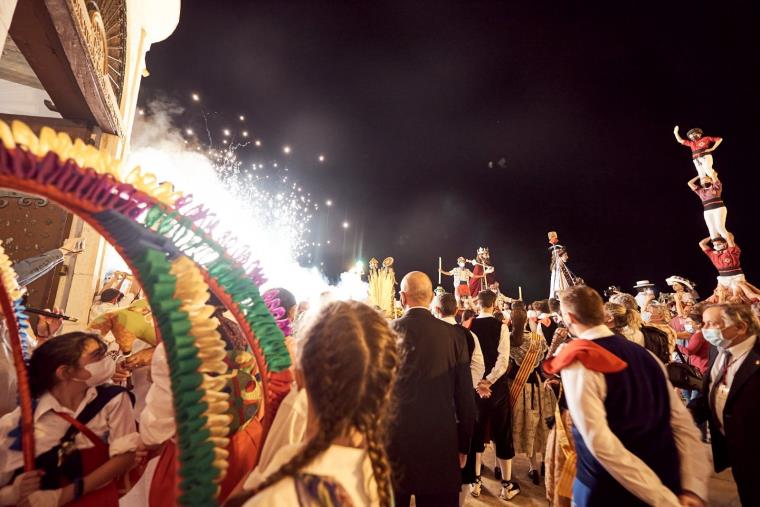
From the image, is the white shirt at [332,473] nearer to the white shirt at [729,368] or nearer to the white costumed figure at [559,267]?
the white shirt at [729,368]

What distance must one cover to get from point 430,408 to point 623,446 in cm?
132

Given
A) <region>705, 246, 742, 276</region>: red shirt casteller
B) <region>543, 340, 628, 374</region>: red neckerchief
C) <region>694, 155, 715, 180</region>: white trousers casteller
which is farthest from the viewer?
<region>694, 155, 715, 180</region>: white trousers casteller

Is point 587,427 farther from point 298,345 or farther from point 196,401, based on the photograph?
point 196,401

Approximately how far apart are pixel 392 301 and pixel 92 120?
42.9 ft

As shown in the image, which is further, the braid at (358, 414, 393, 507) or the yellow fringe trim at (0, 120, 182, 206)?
the braid at (358, 414, 393, 507)

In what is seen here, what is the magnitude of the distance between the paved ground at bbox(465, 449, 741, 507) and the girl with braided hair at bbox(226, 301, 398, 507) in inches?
159

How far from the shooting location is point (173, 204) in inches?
54.7

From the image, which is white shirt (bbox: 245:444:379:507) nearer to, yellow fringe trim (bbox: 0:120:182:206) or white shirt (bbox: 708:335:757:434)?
yellow fringe trim (bbox: 0:120:182:206)

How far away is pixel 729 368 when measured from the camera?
326 centimetres

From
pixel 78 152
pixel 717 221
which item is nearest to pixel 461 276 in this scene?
pixel 717 221

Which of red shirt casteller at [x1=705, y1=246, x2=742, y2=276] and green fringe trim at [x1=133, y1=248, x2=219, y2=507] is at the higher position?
red shirt casteller at [x1=705, y1=246, x2=742, y2=276]

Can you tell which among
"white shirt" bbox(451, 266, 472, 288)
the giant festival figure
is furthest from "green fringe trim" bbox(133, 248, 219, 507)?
"white shirt" bbox(451, 266, 472, 288)

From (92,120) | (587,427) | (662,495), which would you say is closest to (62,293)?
(92,120)

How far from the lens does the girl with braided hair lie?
3.21 ft
